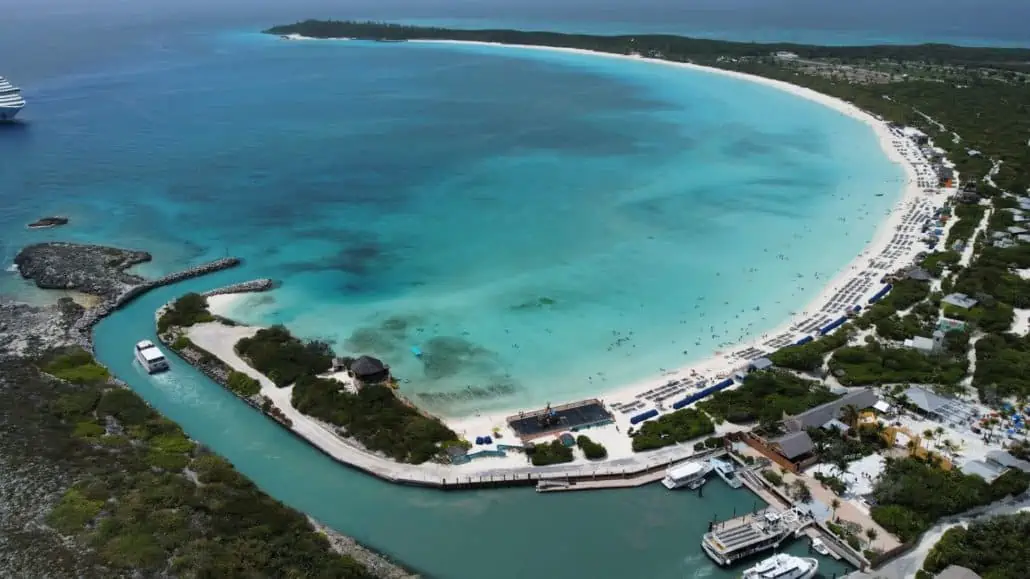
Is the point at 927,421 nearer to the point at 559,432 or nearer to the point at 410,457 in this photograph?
the point at 559,432

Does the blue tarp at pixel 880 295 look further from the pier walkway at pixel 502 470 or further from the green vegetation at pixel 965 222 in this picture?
the pier walkway at pixel 502 470

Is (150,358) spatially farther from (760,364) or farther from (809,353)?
(809,353)

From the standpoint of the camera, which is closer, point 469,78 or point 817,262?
point 817,262

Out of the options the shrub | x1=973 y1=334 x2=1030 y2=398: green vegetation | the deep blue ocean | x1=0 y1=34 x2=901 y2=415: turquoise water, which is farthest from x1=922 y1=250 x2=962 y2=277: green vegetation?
the shrub

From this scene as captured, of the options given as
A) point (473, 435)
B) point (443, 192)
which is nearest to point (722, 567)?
point (473, 435)

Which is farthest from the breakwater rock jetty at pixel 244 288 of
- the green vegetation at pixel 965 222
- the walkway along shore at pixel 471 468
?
the green vegetation at pixel 965 222

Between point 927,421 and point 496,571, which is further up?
point 927,421
